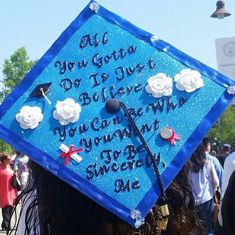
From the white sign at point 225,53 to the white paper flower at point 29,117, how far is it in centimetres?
1210

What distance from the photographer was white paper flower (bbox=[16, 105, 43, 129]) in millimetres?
1893

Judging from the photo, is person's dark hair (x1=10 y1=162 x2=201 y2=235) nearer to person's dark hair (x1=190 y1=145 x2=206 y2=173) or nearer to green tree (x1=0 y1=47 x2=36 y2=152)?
person's dark hair (x1=190 y1=145 x2=206 y2=173)

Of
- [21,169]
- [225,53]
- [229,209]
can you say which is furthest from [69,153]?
[225,53]

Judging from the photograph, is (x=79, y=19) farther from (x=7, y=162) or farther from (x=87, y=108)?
(x=7, y=162)

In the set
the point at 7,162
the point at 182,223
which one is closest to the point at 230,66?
the point at 7,162

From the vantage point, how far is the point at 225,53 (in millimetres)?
14234

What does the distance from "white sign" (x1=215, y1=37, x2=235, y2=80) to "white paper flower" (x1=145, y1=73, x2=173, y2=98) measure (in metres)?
12.0

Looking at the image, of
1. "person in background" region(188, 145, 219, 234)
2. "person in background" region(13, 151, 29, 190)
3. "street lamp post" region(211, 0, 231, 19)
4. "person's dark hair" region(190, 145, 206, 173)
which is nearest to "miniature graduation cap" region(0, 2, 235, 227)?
"person's dark hair" region(190, 145, 206, 173)

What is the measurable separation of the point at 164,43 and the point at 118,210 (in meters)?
0.52

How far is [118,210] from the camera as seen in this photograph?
1840mm

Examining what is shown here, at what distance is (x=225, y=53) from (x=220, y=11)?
2.79 metres

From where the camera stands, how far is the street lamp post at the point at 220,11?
11523 mm

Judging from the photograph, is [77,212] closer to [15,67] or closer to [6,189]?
[6,189]

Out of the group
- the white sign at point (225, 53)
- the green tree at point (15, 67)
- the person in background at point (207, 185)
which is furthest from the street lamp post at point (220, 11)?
the green tree at point (15, 67)
